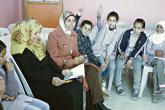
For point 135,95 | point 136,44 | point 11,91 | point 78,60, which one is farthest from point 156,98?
point 11,91

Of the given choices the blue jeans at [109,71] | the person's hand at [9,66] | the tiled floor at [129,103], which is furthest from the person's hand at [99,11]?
the person's hand at [9,66]

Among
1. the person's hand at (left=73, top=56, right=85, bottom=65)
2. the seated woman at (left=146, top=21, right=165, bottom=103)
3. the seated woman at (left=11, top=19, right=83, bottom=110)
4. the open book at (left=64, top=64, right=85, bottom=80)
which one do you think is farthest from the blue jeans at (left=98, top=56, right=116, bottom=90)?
the seated woman at (left=11, top=19, right=83, bottom=110)

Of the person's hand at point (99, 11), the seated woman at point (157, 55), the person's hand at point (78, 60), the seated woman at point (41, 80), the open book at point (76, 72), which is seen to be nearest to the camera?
the seated woman at point (41, 80)

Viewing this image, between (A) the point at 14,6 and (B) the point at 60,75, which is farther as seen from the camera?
(A) the point at 14,6

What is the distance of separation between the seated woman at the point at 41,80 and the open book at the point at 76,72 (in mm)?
66

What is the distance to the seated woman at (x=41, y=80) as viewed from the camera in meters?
2.33

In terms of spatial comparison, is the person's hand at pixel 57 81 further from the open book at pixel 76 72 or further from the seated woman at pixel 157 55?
the seated woman at pixel 157 55

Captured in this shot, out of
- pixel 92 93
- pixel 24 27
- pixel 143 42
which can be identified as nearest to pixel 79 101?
pixel 92 93

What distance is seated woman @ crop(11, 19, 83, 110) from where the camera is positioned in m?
2.33

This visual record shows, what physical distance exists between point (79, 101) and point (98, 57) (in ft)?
3.26

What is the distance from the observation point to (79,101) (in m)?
2.43

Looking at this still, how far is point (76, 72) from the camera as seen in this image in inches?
100

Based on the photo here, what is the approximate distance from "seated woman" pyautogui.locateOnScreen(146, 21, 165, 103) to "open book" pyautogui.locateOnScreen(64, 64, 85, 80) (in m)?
1.02

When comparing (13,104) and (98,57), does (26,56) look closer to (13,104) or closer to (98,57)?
(13,104)
